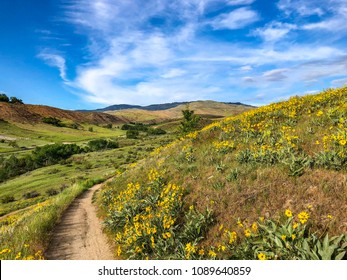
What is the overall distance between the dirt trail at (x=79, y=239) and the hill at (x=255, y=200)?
825 mm

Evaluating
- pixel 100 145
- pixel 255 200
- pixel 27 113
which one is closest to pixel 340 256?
pixel 255 200

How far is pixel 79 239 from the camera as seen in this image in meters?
12.3

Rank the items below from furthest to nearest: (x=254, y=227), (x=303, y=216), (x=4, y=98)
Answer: (x=4, y=98), (x=254, y=227), (x=303, y=216)

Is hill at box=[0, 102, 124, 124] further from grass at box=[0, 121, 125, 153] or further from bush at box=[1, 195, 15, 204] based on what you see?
bush at box=[1, 195, 15, 204]

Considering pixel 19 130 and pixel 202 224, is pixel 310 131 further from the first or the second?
pixel 19 130

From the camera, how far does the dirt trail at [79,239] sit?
10.4 meters

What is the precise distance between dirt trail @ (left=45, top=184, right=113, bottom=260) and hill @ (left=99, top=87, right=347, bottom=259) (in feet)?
2.71

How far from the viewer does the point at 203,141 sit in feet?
57.0

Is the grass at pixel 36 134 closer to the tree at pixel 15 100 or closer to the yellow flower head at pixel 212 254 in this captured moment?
the tree at pixel 15 100

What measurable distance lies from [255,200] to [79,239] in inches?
323

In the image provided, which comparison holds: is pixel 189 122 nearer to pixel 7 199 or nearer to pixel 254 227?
pixel 254 227

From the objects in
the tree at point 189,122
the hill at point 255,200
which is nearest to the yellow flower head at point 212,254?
the hill at point 255,200

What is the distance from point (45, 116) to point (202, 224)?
559ft
